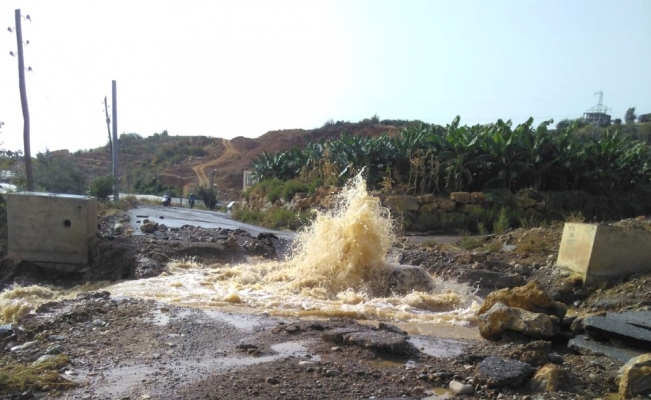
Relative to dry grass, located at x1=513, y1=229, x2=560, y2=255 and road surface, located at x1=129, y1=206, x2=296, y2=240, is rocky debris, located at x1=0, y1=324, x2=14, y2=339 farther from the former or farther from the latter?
dry grass, located at x1=513, y1=229, x2=560, y2=255

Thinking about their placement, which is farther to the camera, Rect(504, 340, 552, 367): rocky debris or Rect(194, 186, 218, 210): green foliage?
Rect(194, 186, 218, 210): green foliage

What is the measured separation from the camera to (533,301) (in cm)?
760

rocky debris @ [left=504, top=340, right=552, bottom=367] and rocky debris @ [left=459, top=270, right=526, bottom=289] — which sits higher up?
rocky debris @ [left=504, top=340, right=552, bottom=367]

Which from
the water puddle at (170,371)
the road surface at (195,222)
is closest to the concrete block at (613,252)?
the water puddle at (170,371)

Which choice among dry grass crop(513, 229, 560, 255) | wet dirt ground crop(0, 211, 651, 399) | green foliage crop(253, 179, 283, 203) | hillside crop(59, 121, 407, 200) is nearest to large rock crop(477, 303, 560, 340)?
wet dirt ground crop(0, 211, 651, 399)

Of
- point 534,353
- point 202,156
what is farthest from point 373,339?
point 202,156

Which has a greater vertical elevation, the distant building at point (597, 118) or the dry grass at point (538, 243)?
the distant building at point (597, 118)

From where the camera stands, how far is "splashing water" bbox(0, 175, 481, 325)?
9000 mm

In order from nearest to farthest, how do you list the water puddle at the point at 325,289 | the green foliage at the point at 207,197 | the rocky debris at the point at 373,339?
the rocky debris at the point at 373,339, the water puddle at the point at 325,289, the green foliage at the point at 207,197

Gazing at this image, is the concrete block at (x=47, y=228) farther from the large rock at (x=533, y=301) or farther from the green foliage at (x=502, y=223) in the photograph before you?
the green foliage at (x=502, y=223)

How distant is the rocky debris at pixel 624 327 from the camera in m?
6.39

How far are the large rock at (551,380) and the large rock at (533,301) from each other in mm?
2153

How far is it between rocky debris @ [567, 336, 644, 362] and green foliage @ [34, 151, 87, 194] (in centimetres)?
2571

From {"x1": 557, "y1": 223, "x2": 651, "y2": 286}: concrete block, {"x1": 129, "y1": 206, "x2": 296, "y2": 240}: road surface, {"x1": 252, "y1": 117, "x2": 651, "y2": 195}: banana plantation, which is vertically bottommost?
{"x1": 129, "y1": 206, "x2": 296, "y2": 240}: road surface
